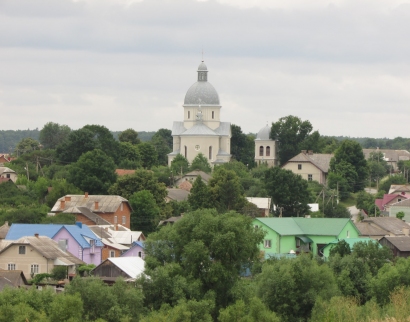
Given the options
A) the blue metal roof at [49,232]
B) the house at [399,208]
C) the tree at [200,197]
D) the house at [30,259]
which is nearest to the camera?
the house at [30,259]

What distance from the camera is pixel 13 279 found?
42.2 meters

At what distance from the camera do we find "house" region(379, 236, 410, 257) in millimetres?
54375

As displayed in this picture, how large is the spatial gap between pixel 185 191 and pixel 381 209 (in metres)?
12.6

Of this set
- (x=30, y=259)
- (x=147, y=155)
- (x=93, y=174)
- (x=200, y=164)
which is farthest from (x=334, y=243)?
(x=147, y=155)

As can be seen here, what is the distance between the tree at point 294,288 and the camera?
3928 cm

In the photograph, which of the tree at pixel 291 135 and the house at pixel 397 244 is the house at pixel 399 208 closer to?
the house at pixel 397 244

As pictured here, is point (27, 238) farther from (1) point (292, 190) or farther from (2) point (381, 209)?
(2) point (381, 209)

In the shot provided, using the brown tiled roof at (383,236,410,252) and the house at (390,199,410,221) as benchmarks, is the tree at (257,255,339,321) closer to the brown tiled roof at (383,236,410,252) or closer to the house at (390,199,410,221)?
the brown tiled roof at (383,236,410,252)

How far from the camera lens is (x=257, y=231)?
41.8m

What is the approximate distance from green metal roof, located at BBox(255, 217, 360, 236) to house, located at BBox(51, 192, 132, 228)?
314 inches

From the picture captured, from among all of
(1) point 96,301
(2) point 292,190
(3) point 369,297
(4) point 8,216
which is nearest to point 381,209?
(2) point 292,190

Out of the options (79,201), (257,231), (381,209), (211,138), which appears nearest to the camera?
(257,231)

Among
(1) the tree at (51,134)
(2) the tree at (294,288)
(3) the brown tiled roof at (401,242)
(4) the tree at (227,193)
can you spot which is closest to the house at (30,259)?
(2) the tree at (294,288)

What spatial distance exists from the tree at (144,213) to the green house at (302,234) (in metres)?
7.33
